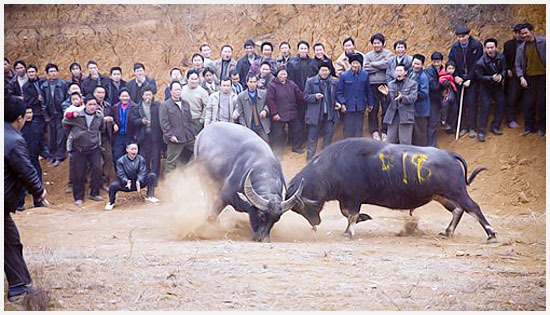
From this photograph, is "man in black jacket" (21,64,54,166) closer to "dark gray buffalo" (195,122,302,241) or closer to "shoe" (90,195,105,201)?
"shoe" (90,195,105,201)

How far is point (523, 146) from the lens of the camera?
523 inches

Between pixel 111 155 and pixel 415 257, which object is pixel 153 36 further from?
pixel 415 257

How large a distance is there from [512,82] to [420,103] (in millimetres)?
2099

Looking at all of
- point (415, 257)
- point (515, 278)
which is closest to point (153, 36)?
point (415, 257)

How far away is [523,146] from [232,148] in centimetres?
643

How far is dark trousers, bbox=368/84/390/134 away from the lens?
13.4 metres

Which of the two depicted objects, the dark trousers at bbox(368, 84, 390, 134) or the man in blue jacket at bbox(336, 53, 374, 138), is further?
the dark trousers at bbox(368, 84, 390, 134)

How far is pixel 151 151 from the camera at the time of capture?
13812 millimetres

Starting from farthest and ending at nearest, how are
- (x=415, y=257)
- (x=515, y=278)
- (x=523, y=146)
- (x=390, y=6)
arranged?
(x=390, y=6) → (x=523, y=146) → (x=415, y=257) → (x=515, y=278)

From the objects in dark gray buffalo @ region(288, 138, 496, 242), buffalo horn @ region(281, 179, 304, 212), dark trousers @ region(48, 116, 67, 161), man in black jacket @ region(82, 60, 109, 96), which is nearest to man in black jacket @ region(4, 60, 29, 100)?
dark trousers @ region(48, 116, 67, 161)

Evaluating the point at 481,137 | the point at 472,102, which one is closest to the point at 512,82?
the point at 472,102

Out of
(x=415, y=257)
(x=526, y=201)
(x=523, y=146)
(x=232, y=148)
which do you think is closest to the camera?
(x=415, y=257)

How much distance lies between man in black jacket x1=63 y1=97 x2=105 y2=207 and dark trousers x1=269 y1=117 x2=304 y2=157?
11.4 ft

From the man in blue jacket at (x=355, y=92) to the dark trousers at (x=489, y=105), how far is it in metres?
2.30
